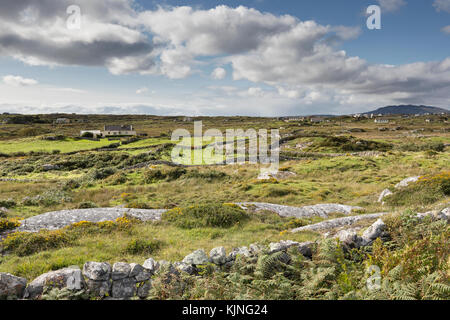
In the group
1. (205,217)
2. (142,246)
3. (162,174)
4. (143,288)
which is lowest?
(162,174)

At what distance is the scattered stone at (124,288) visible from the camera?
5.91 metres

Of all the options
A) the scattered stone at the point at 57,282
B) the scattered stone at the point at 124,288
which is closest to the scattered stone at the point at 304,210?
the scattered stone at the point at 124,288

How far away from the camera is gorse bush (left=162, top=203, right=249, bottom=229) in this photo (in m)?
12.8

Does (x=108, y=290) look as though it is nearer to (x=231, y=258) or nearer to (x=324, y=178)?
(x=231, y=258)

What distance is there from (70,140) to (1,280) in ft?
269

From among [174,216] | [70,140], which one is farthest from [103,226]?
[70,140]

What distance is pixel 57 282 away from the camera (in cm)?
563

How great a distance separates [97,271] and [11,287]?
1.79m

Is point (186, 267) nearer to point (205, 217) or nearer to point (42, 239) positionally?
point (205, 217)

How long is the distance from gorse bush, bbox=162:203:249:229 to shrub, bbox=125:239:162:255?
3320 millimetres

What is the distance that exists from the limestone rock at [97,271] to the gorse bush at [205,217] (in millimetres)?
6645

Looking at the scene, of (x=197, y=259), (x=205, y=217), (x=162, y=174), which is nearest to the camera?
(x=197, y=259)

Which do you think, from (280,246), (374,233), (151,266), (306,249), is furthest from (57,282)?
(374,233)
